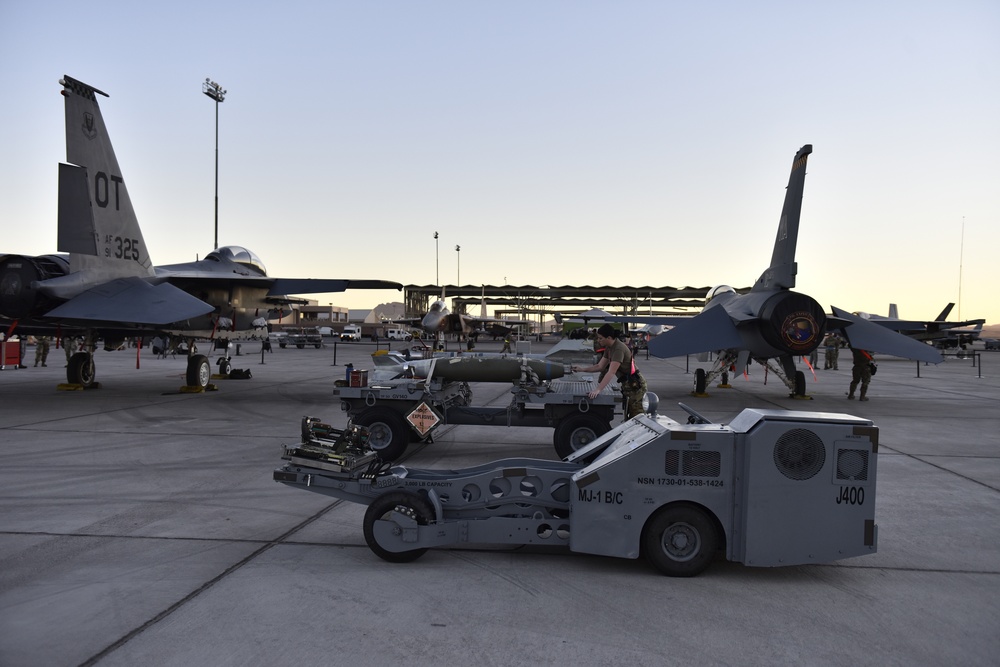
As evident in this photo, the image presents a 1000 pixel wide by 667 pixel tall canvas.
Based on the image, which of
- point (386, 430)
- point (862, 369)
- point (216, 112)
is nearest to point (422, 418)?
point (386, 430)

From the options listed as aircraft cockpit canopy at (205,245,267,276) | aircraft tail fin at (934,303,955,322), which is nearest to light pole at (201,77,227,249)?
aircraft cockpit canopy at (205,245,267,276)

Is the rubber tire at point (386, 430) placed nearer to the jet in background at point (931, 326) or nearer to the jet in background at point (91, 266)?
the jet in background at point (91, 266)

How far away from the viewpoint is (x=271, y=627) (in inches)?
140

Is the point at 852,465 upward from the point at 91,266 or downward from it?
downward

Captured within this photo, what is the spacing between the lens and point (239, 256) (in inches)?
713

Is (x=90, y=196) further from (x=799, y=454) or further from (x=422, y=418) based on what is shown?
(x=799, y=454)

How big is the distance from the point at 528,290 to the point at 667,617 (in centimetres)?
8014

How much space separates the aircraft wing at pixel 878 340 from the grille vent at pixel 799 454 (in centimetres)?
1278

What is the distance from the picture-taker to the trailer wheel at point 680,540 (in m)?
4.32

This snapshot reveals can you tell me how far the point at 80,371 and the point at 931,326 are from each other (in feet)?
153

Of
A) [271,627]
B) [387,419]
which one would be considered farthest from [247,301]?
[271,627]

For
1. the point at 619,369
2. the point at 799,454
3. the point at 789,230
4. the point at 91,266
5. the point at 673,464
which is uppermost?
the point at 789,230

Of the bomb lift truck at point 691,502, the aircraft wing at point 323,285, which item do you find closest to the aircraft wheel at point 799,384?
the aircraft wing at point 323,285

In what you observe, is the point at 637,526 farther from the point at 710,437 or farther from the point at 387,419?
the point at 387,419
